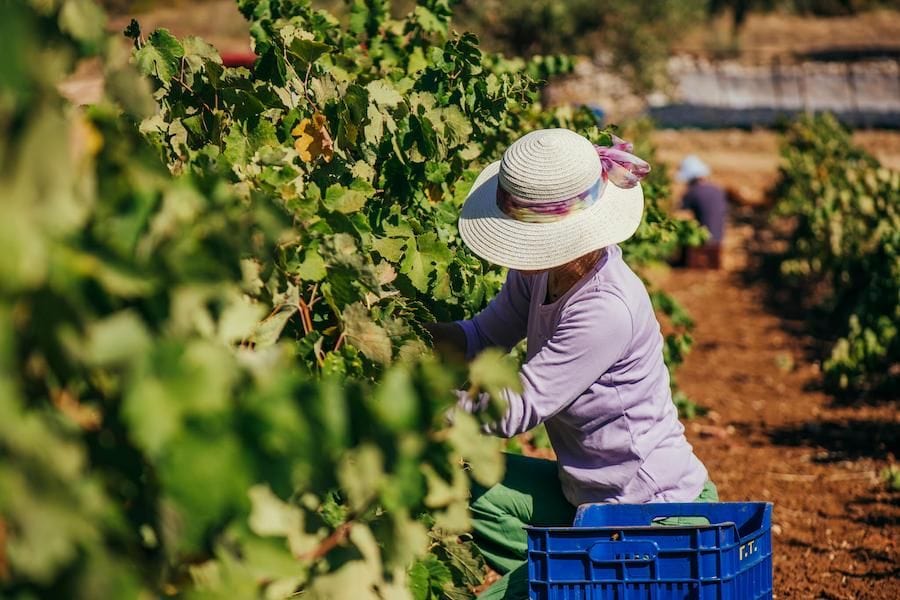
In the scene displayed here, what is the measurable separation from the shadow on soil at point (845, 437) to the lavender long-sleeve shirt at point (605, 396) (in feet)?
9.87

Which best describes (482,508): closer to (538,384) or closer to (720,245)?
(538,384)

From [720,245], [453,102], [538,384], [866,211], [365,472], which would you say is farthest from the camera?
[720,245]

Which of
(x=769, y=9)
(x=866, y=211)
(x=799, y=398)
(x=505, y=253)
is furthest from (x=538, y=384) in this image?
(x=769, y=9)

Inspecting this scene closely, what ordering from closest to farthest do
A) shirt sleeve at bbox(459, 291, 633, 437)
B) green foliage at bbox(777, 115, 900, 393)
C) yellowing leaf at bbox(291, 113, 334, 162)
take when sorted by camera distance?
shirt sleeve at bbox(459, 291, 633, 437), yellowing leaf at bbox(291, 113, 334, 162), green foliage at bbox(777, 115, 900, 393)

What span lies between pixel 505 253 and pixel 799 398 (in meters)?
4.64

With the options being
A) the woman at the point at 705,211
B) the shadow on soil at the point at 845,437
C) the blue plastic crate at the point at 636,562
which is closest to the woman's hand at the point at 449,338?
the blue plastic crate at the point at 636,562

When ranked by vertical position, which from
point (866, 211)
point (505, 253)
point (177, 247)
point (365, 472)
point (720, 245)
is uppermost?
point (177, 247)

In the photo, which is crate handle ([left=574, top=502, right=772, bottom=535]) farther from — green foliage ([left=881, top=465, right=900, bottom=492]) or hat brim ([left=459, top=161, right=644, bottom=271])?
green foliage ([left=881, top=465, right=900, bottom=492])

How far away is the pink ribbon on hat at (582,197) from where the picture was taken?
2637mm

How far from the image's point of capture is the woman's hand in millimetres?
2988

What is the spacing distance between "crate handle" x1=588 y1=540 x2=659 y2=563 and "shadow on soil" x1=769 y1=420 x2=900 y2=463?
3414 millimetres

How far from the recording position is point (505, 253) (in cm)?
265

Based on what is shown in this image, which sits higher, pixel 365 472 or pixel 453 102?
pixel 365 472

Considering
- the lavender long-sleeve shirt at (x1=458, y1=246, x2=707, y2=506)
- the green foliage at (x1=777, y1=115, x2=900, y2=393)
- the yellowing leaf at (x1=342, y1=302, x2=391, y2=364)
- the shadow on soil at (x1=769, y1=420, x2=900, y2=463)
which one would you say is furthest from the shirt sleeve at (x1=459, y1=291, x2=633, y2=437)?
the green foliage at (x1=777, y1=115, x2=900, y2=393)
